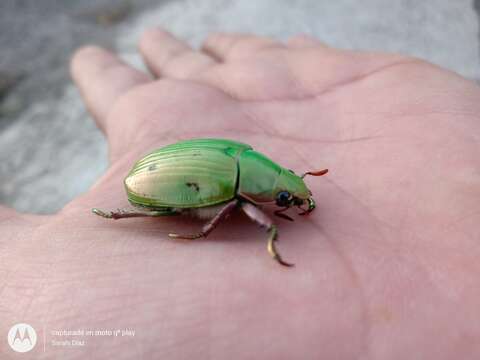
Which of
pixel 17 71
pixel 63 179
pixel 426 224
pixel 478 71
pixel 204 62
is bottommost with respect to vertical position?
pixel 63 179

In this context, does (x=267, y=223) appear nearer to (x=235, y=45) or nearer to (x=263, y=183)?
(x=263, y=183)

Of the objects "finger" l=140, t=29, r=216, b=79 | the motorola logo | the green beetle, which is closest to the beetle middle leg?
the green beetle

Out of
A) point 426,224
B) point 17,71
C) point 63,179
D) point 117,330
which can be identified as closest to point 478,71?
point 426,224

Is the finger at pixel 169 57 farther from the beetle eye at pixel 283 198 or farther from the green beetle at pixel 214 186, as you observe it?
the beetle eye at pixel 283 198

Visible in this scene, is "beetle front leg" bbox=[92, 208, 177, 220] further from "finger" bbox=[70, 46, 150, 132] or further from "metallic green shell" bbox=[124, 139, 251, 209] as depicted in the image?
"finger" bbox=[70, 46, 150, 132]

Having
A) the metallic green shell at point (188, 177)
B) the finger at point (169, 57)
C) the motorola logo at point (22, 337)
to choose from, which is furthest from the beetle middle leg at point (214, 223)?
the finger at point (169, 57)

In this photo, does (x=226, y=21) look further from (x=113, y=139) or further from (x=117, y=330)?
(x=117, y=330)
